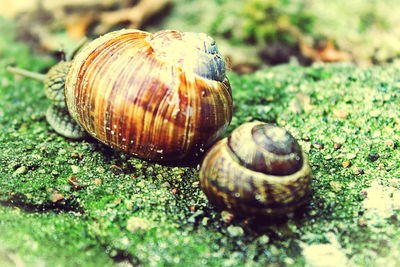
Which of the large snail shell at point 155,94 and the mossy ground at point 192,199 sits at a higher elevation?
the large snail shell at point 155,94

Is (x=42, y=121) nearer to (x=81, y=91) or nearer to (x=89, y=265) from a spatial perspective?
(x=81, y=91)

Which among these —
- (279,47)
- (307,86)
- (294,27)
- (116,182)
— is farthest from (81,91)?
(294,27)

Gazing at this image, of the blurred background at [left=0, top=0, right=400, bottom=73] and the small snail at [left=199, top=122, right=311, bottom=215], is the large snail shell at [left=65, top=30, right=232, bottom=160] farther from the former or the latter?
the blurred background at [left=0, top=0, right=400, bottom=73]

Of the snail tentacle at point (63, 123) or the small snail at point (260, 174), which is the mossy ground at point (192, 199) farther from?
the small snail at point (260, 174)

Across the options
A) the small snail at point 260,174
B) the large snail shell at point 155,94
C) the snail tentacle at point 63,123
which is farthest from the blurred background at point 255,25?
the small snail at point 260,174

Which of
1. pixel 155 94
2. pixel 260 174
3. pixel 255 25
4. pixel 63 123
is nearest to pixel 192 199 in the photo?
pixel 260 174

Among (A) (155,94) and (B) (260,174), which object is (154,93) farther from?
(B) (260,174)
